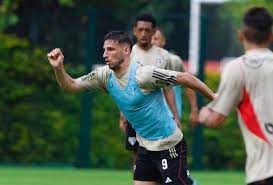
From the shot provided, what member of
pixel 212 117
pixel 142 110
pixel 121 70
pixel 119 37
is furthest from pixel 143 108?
pixel 212 117

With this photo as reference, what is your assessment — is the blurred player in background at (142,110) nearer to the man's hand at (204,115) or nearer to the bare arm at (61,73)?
the bare arm at (61,73)

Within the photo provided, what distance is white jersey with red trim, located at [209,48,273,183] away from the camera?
6742 millimetres

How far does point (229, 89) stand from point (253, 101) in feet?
A: 0.63

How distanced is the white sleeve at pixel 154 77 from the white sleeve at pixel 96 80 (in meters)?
0.42

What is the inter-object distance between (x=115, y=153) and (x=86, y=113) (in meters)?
0.91

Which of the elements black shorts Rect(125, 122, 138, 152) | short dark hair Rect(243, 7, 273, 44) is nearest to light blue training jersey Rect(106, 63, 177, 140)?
black shorts Rect(125, 122, 138, 152)

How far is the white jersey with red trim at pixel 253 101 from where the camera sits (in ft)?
22.1

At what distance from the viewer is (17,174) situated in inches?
656

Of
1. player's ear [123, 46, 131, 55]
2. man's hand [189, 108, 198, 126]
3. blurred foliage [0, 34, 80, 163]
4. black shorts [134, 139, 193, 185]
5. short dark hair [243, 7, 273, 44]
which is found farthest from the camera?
blurred foliage [0, 34, 80, 163]

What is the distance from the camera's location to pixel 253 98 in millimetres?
6809

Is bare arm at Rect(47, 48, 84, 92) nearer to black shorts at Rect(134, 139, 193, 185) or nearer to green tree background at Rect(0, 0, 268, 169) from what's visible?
black shorts at Rect(134, 139, 193, 185)

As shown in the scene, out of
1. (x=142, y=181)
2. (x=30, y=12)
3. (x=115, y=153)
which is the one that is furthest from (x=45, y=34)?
(x=142, y=181)

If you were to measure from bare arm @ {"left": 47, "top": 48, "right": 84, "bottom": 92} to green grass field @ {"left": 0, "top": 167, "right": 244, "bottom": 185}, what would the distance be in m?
5.37

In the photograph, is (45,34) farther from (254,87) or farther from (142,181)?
(254,87)
